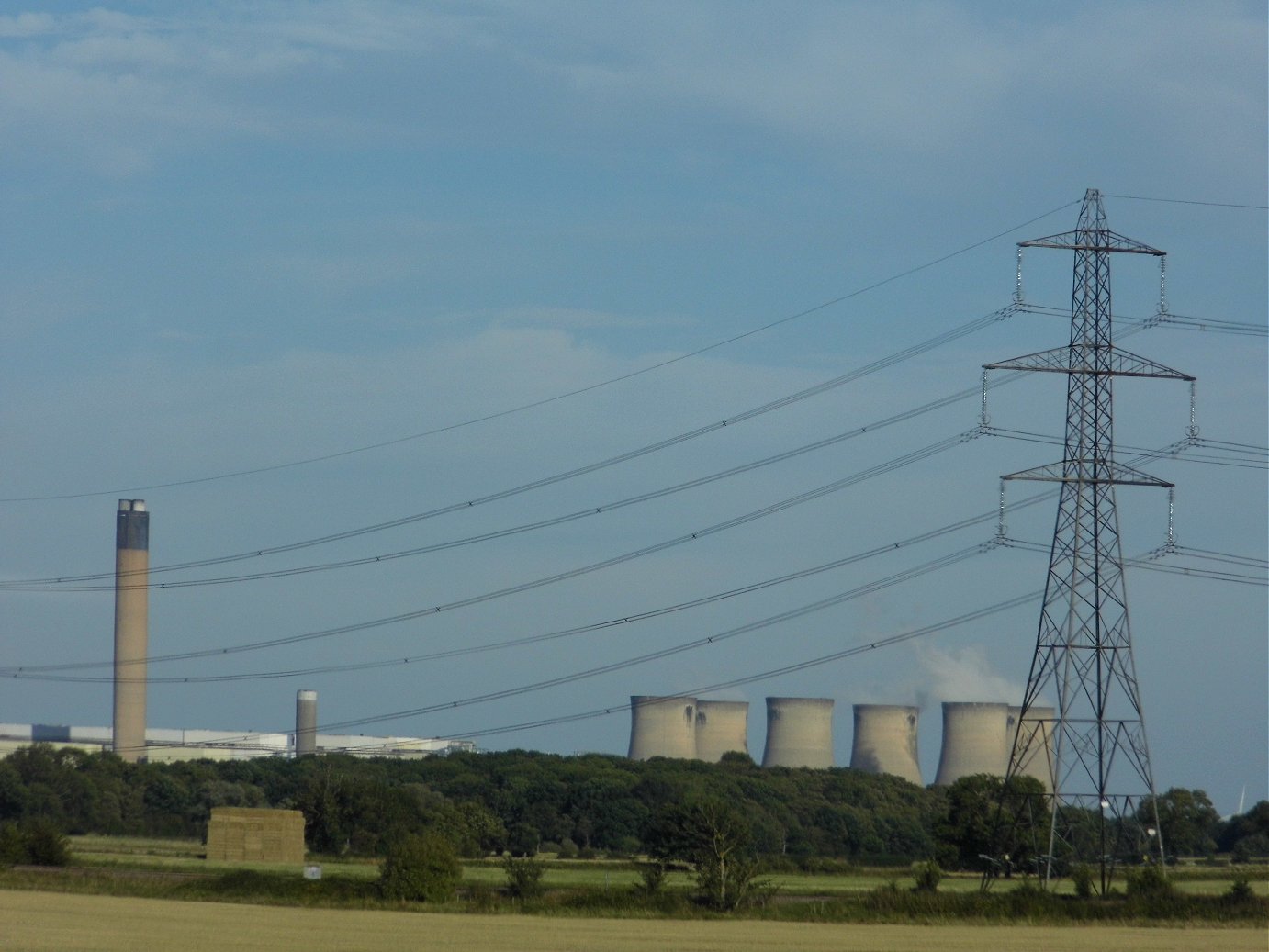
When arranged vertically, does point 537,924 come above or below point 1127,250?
below

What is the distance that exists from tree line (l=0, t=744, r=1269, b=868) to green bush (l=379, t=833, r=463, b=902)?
74.2 ft

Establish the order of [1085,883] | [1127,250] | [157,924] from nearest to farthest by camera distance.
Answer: [157,924]
[1085,883]
[1127,250]

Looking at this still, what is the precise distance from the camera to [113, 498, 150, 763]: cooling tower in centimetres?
11556

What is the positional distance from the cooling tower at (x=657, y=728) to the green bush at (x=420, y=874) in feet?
228

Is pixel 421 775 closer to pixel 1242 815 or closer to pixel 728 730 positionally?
pixel 728 730

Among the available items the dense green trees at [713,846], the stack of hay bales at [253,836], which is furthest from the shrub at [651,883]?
the stack of hay bales at [253,836]

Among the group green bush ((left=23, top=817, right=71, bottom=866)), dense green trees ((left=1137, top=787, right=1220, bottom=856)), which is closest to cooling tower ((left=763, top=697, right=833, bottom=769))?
dense green trees ((left=1137, top=787, right=1220, bottom=856))

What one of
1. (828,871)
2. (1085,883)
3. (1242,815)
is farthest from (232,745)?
(1085,883)

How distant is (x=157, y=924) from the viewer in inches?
1206

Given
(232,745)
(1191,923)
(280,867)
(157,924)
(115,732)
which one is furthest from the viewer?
(232,745)

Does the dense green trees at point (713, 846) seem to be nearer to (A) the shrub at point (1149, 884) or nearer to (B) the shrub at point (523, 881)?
(B) the shrub at point (523, 881)

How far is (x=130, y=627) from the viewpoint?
116 metres

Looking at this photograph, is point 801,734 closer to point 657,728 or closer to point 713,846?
point 657,728

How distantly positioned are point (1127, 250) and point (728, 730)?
267 feet
